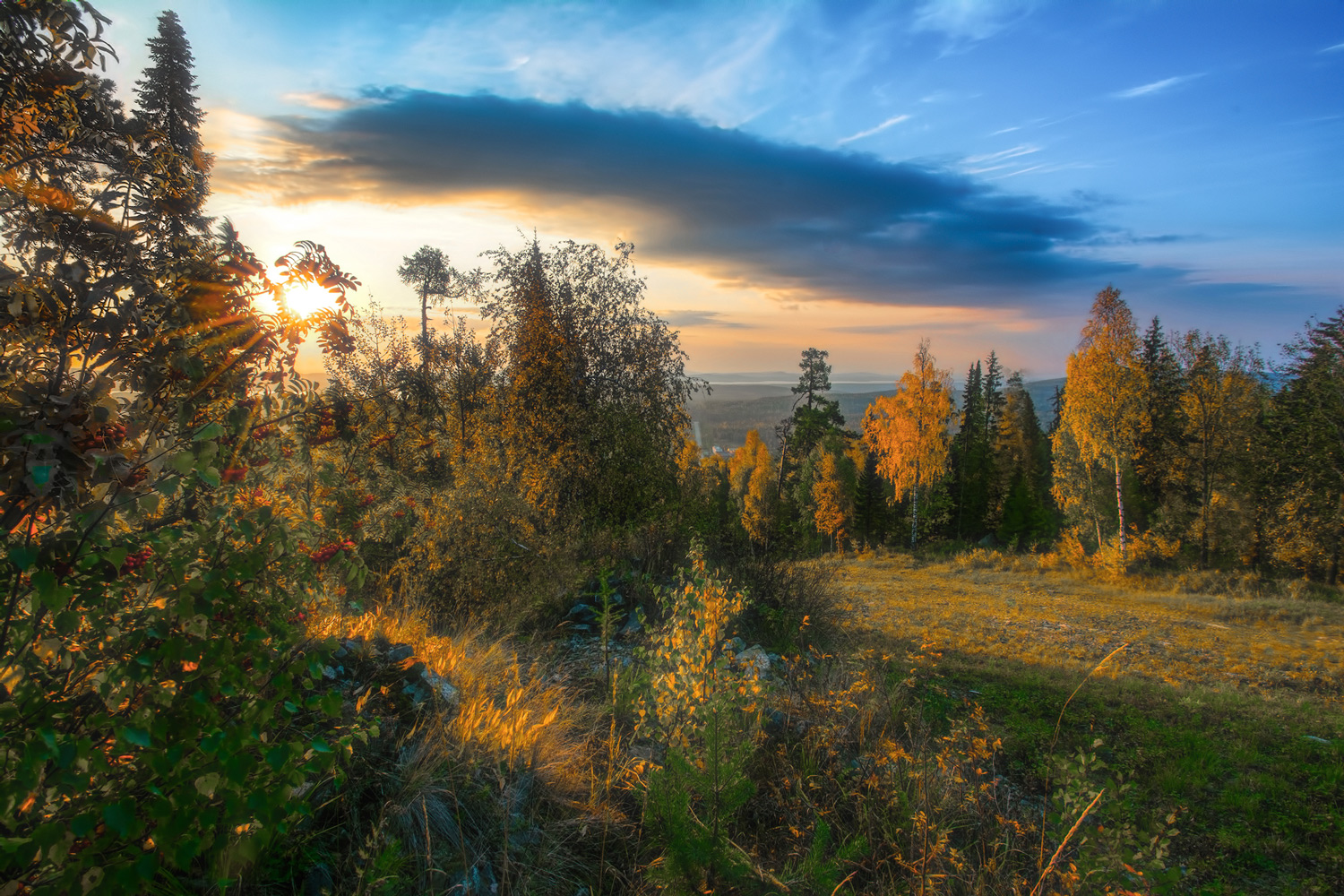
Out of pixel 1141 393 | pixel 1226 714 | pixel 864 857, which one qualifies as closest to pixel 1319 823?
pixel 1226 714

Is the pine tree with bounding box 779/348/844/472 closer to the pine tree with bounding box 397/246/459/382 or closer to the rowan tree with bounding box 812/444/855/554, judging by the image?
the rowan tree with bounding box 812/444/855/554

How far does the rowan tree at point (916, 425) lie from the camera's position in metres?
28.8

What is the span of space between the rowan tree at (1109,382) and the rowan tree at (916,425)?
23.6 feet

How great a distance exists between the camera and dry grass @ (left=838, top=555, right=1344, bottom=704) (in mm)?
10336

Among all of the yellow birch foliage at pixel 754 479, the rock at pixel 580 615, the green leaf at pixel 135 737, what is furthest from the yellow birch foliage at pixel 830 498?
the green leaf at pixel 135 737

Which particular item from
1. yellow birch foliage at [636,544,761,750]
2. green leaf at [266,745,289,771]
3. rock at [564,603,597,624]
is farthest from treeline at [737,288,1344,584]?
green leaf at [266,745,289,771]

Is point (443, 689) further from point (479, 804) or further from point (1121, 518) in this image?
point (1121, 518)

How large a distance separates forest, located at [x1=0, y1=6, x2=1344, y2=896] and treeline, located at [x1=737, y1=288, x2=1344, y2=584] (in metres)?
4.11

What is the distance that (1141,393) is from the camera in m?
21.0

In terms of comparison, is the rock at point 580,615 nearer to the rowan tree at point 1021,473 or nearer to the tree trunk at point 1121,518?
the tree trunk at point 1121,518

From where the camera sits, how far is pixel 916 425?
29172mm

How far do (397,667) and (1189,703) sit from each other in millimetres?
10060

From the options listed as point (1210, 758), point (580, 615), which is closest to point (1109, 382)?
point (1210, 758)

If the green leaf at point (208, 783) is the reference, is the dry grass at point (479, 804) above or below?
below
